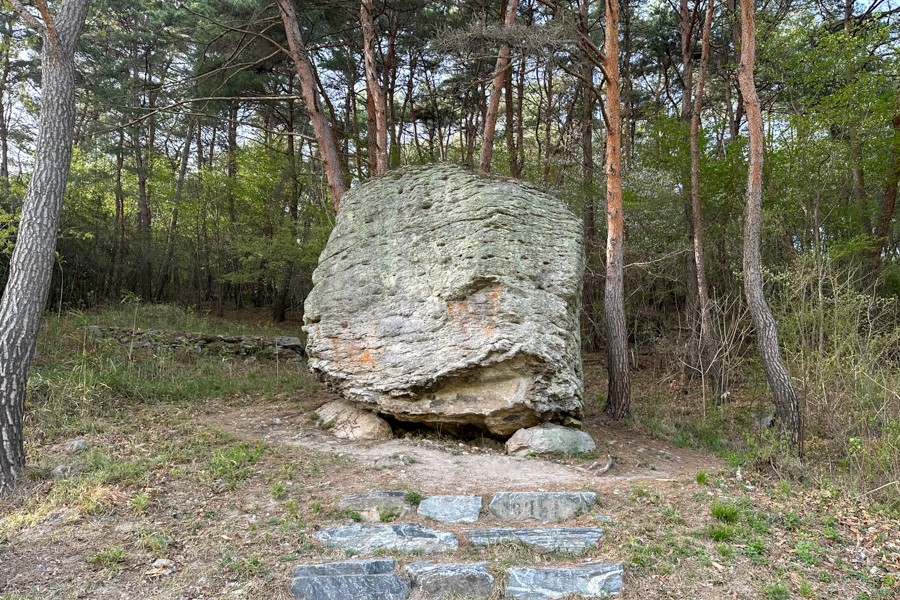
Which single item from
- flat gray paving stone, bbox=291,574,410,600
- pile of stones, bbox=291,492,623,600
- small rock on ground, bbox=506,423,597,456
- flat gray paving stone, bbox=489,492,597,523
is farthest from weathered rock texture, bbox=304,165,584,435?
flat gray paving stone, bbox=291,574,410,600

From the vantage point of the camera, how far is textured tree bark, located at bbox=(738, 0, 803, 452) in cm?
603

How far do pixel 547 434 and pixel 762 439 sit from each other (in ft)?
8.08

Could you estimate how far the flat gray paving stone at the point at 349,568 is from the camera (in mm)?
3430

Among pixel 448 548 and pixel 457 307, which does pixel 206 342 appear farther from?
pixel 448 548

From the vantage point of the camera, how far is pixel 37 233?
17.6ft

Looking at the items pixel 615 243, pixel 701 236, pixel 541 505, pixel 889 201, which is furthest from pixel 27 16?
pixel 889 201

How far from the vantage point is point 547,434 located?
6.20 metres

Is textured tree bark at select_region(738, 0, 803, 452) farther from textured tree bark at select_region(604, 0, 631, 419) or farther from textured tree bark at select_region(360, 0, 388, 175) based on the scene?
textured tree bark at select_region(360, 0, 388, 175)

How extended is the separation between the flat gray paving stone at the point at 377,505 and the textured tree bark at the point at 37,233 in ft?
10.2

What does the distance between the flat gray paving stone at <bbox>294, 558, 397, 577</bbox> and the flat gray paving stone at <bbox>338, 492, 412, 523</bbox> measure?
0.76m

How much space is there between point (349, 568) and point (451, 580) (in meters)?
0.70

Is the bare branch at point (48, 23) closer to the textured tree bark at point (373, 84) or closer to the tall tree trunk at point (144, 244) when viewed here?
the textured tree bark at point (373, 84)

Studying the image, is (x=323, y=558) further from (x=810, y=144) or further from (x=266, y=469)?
(x=810, y=144)

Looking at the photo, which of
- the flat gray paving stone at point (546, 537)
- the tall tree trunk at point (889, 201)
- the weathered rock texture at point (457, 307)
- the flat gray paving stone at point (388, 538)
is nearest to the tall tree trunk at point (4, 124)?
the weathered rock texture at point (457, 307)
